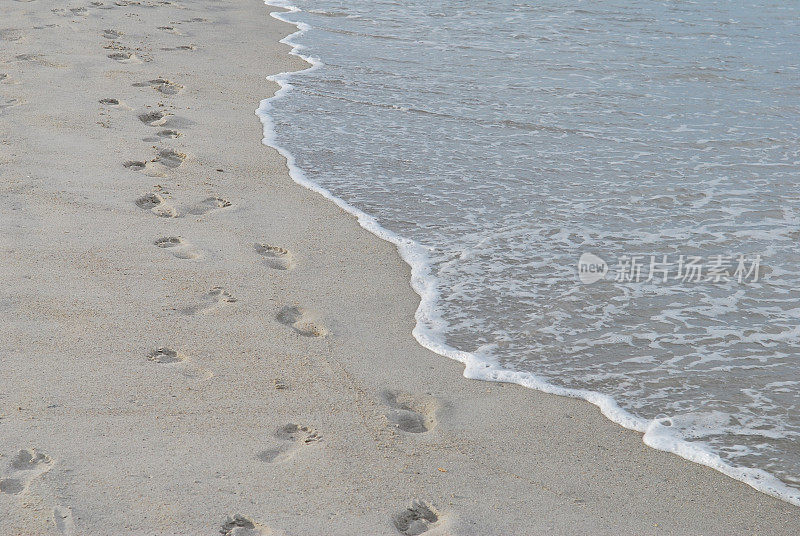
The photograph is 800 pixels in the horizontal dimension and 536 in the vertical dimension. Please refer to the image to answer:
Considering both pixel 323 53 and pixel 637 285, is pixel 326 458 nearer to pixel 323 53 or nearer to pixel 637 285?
pixel 637 285

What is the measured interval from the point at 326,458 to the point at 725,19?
10.3 m

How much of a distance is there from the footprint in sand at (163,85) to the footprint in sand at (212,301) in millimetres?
3170

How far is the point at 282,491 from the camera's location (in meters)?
2.26

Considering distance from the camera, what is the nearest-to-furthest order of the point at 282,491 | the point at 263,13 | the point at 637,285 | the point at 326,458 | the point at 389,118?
the point at 282,491 → the point at 326,458 → the point at 637,285 → the point at 389,118 → the point at 263,13

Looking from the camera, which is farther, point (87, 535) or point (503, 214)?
point (503, 214)

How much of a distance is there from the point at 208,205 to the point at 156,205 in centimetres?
27

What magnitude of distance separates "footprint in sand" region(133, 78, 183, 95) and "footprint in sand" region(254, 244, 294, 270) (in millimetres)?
2744

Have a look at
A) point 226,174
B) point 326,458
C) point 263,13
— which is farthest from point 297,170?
point 263,13

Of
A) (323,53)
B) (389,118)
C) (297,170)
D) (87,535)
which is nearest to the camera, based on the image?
(87,535)

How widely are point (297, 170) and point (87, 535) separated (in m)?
3.14

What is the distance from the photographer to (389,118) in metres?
6.05

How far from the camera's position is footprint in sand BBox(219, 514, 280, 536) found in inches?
82.5

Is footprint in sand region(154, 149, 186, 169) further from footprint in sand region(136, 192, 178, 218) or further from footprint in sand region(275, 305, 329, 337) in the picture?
footprint in sand region(275, 305, 329, 337)

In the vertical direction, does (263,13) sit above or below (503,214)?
above
